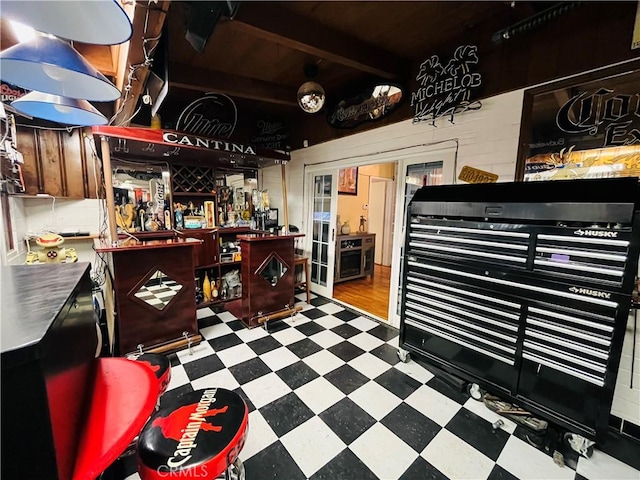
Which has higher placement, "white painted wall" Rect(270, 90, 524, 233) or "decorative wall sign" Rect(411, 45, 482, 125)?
"decorative wall sign" Rect(411, 45, 482, 125)

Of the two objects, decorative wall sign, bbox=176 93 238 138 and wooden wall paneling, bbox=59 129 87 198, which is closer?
wooden wall paneling, bbox=59 129 87 198

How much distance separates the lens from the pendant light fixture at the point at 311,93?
274 cm

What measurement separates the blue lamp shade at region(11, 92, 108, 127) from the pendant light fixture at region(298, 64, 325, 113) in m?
1.83

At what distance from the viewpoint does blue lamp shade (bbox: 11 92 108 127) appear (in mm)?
1433

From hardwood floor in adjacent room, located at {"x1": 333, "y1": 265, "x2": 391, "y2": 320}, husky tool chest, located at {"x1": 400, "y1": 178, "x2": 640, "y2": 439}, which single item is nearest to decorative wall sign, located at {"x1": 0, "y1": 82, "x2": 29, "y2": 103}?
husky tool chest, located at {"x1": 400, "y1": 178, "x2": 640, "y2": 439}

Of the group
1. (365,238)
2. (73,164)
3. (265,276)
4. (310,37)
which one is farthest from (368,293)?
(73,164)

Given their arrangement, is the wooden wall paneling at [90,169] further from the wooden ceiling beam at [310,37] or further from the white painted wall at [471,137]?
the white painted wall at [471,137]

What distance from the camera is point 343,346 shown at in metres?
2.68

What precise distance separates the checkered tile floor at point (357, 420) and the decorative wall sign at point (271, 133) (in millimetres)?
3102

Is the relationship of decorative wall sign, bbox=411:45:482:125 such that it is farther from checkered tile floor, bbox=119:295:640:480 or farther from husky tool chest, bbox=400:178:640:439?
checkered tile floor, bbox=119:295:640:480

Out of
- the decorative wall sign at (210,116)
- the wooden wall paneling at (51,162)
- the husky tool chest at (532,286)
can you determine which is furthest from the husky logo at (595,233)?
the wooden wall paneling at (51,162)

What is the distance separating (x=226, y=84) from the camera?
304cm

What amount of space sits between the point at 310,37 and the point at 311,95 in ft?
2.21

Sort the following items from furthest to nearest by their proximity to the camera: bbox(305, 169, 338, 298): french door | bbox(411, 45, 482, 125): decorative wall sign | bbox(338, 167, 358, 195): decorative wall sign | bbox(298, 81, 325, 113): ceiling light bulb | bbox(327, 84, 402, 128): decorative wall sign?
bbox(338, 167, 358, 195): decorative wall sign < bbox(305, 169, 338, 298): french door < bbox(327, 84, 402, 128): decorative wall sign < bbox(298, 81, 325, 113): ceiling light bulb < bbox(411, 45, 482, 125): decorative wall sign
